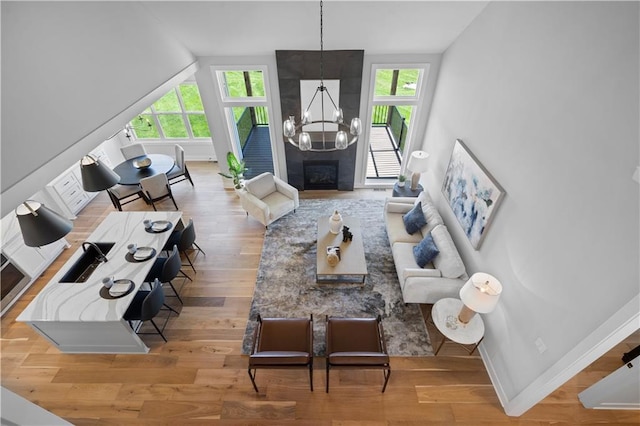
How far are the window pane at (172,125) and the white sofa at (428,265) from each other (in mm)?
5488

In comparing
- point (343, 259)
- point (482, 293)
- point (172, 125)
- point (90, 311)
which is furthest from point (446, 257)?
point (172, 125)

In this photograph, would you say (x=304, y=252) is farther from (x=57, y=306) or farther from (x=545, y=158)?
(x=545, y=158)

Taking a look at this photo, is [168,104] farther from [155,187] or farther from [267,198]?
[267,198]

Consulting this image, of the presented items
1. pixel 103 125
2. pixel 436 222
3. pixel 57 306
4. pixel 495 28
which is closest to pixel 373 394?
pixel 436 222

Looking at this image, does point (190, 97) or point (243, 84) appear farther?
point (190, 97)

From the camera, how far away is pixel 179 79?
4.27 meters

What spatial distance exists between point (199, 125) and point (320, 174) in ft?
10.8

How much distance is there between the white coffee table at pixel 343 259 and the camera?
13.5ft

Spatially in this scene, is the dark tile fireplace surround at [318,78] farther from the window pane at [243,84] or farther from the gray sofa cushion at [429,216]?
the gray sofa cushion at [429,216]

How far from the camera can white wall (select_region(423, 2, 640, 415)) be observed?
197 cm

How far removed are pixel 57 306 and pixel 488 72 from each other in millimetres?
5716

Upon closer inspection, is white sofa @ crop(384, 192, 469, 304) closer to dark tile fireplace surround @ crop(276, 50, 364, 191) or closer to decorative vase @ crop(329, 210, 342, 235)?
decorative vase @ crop(329, 210, 342, 235)

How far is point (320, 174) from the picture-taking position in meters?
6.30

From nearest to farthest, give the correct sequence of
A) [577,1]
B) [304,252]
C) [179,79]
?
[577,1] < [179,79] < [304,252]
